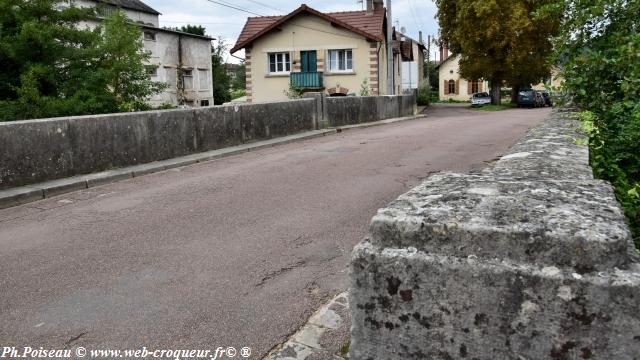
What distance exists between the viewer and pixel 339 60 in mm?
34594

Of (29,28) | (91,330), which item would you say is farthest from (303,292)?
(29,28)

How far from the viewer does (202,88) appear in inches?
1805

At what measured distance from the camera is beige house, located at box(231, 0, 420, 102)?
33281 mm

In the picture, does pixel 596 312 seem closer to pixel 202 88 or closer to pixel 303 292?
pixel 303 292

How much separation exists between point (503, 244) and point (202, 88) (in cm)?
4615

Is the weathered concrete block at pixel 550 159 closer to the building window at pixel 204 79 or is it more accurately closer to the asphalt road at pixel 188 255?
the asphalt road at pixel 188 255

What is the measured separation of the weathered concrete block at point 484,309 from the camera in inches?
58.6

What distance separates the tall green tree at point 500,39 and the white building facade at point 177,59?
792 inches

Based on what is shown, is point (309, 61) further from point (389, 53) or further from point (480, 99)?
point (480, 99)

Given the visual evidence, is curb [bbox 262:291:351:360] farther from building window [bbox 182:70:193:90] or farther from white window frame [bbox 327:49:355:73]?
building window [bbox 182:70:193:90]

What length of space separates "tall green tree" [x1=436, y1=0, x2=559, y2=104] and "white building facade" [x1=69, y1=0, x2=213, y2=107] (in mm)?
20120

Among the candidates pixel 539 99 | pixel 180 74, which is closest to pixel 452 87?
pixel 539 99

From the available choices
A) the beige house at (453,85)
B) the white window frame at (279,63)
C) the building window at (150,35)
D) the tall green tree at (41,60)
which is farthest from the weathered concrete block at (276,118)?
the beige house at (453,85)

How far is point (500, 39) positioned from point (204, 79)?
948 inches
